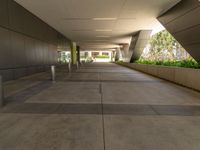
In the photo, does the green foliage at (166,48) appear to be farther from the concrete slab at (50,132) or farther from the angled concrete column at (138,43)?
the concrete slab at (50,132)

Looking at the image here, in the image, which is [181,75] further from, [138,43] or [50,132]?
[138,43]

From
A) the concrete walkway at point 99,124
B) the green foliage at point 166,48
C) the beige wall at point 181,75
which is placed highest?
the green foliage at point 166,48

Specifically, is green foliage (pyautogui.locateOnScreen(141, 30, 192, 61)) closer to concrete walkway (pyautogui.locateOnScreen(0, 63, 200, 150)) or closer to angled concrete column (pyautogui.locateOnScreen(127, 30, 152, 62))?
angled concrete column (pyautogui.locateOnScreen(127, 30, 152, 62))

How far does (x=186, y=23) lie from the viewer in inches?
392

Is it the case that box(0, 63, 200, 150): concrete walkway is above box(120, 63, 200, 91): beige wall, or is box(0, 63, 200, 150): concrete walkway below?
below

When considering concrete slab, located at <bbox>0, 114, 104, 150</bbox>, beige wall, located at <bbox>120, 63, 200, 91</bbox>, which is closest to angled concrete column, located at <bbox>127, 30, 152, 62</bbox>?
beige wall, located at <bbox>120, 63, 200, 91</bbox>

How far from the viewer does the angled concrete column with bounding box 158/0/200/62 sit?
8.96 meters

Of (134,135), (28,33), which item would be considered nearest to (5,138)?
(134,135)

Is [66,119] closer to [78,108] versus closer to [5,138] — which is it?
[78,108]

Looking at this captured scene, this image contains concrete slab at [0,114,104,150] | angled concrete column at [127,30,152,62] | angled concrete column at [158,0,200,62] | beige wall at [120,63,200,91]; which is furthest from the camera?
angled concrete column at [127,30,152,62]

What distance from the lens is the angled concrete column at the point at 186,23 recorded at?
8.96 m

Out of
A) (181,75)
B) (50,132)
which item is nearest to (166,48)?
(181,75)

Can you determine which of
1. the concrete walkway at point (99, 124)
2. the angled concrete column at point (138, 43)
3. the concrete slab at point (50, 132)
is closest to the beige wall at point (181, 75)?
the concrete walkway at point (99, 124)

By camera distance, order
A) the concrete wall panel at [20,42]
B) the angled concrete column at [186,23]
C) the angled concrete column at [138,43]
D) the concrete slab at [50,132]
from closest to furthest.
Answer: the concrete slab at [50,132]
the angled concrete column at [186,23]
the concrete wall panel at [20,42]
the angled concrete column at [138,43]
